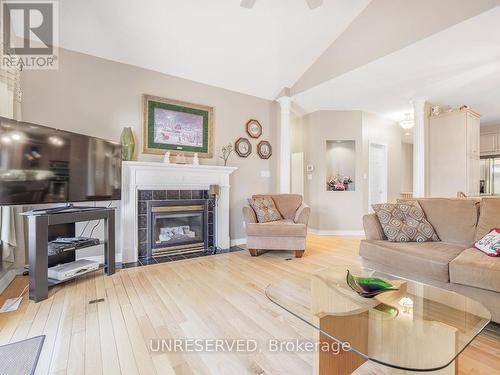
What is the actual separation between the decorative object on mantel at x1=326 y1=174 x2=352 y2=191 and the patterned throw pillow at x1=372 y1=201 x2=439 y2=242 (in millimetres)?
2608

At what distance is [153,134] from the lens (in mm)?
3588

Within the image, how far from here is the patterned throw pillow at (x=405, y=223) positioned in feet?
8.13

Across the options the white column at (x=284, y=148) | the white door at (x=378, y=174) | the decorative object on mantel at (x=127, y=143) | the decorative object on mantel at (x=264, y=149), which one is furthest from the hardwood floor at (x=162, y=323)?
the white door at (x=378, y=174)

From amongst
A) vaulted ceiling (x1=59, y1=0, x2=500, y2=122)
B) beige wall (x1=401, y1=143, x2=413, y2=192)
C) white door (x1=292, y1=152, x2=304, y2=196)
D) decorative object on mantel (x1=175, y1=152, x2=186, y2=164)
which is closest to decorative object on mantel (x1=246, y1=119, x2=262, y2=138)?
vaulted ceiling (x1=59, y1=0, x2=500, y2=122)

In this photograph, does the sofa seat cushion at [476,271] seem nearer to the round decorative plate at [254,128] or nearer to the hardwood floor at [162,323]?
the hardwood floor at [162,323]

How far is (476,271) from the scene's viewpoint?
172 centimetres

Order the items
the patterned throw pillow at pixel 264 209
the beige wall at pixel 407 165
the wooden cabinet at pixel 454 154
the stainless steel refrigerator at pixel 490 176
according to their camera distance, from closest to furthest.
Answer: the patterned throw pillow at pixel 264 209, the wooden cabinet at pixel 454 154, the stainless steel refrigerator at pixel 490 176, the beige wall at pixel 407 165

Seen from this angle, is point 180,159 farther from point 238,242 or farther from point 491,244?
point 491,244

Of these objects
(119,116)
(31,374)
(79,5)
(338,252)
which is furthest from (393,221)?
(79,5)

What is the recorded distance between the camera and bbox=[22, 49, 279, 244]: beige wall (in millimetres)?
2922

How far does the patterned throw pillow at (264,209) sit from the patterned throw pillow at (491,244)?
7.57ft

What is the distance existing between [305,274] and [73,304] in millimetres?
2237

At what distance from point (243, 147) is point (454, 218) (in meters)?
3.14

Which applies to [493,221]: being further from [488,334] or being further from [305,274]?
[305,274]
